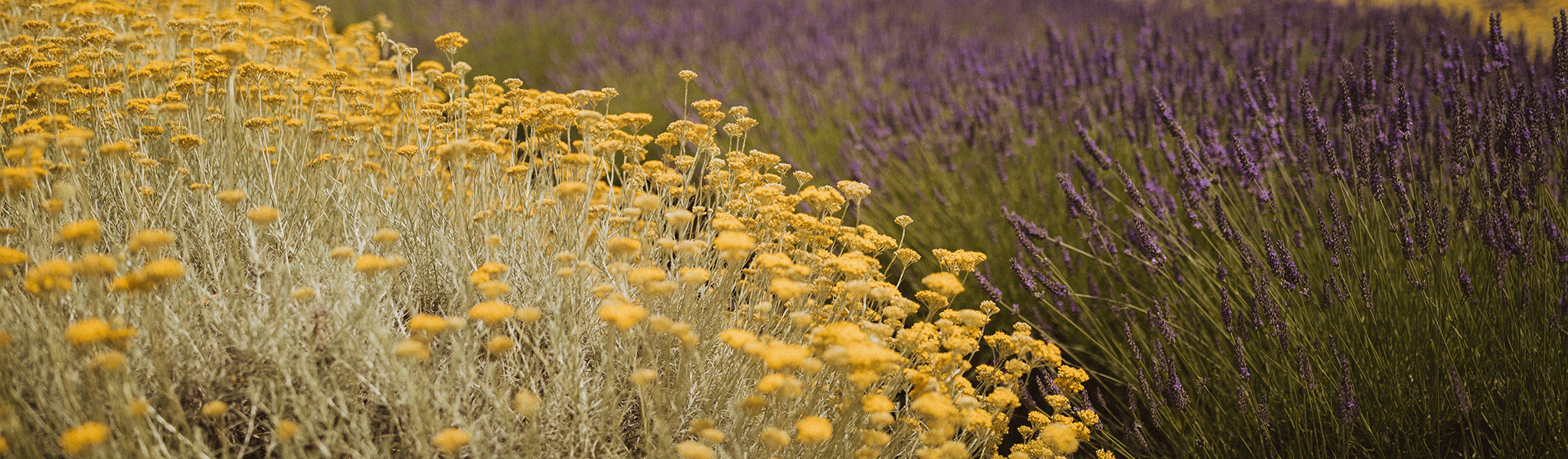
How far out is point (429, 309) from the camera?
6.75 ft

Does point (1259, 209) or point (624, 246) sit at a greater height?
point (624, 246)

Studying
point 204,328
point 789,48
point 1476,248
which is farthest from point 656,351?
point 789,48

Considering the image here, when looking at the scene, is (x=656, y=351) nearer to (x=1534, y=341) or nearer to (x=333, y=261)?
(x=333, y=261)

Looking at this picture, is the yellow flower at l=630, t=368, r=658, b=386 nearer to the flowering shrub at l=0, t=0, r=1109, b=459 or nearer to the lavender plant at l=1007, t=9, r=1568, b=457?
the flowering shrub at l=0, t=0, r=1109, b=459

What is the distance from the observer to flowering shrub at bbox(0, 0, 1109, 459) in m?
1.41

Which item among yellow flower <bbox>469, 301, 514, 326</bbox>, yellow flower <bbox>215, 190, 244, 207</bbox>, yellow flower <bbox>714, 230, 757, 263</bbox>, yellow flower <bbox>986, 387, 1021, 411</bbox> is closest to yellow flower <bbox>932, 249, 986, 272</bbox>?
yellow flower <bbox>986, 387, 1021, 411</bbox>

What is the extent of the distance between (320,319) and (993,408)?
1.57 m

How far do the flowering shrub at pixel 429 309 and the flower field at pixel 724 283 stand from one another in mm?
15

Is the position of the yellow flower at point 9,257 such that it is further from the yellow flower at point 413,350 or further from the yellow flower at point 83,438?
the yellow flower at point 413,350

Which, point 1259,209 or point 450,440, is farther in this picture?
point 1259,209

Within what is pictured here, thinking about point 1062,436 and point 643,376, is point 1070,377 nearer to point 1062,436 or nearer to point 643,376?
point 1062,436

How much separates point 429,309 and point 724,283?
799mm

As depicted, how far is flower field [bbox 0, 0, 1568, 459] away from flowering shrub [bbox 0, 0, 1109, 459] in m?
0.01

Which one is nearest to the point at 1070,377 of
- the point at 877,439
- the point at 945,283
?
the point at 945,283
